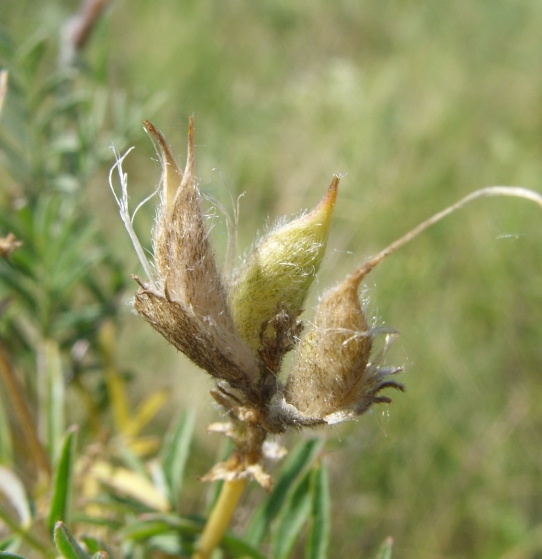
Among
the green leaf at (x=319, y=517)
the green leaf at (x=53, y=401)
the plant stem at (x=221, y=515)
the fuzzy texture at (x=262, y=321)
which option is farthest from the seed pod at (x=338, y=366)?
the green leaf at (x=53, y=401)

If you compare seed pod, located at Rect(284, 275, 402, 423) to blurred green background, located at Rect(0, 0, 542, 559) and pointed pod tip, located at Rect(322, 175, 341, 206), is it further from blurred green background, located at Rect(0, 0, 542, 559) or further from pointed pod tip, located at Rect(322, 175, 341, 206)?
blurred green background, located at Rect(0, 0, 542, 559)

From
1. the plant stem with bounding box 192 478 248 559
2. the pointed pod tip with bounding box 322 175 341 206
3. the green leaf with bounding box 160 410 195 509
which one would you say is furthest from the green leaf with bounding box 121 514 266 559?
the pointed pod tip with bounding box 322 175 341 206

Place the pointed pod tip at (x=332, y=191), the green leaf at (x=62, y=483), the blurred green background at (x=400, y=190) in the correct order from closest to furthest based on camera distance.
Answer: the pointed pod tip at (x=332, y=191)
the green leaf at (x=62, y=483)
the blurred green background at (x=400, y=190)

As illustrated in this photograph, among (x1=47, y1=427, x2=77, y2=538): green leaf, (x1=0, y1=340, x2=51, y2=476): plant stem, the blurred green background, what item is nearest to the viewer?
(x1=47, y1=427, x2=77, y2=538): green leaf

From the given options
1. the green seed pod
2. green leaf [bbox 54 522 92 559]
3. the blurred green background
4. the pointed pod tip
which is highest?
the pointed pod tip

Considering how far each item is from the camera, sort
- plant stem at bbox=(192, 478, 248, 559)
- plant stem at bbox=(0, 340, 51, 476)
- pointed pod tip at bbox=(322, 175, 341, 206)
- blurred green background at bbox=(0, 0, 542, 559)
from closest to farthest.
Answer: pointed pod tip at bbox=(322, 175, 341, 206) < plant stem at bbox=(192, 478, 248, 559) < plant stem at bbox=(0, 340, 51, 476) < blurred green background at bbox=(0, 0, 542, 559)

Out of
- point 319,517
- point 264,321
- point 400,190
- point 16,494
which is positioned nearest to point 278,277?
point 264,321

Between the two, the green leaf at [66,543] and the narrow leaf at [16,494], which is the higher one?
the green leaf at [66,543]

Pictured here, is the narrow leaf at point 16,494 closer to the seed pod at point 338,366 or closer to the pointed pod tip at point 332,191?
the seed pod at point 338,366
